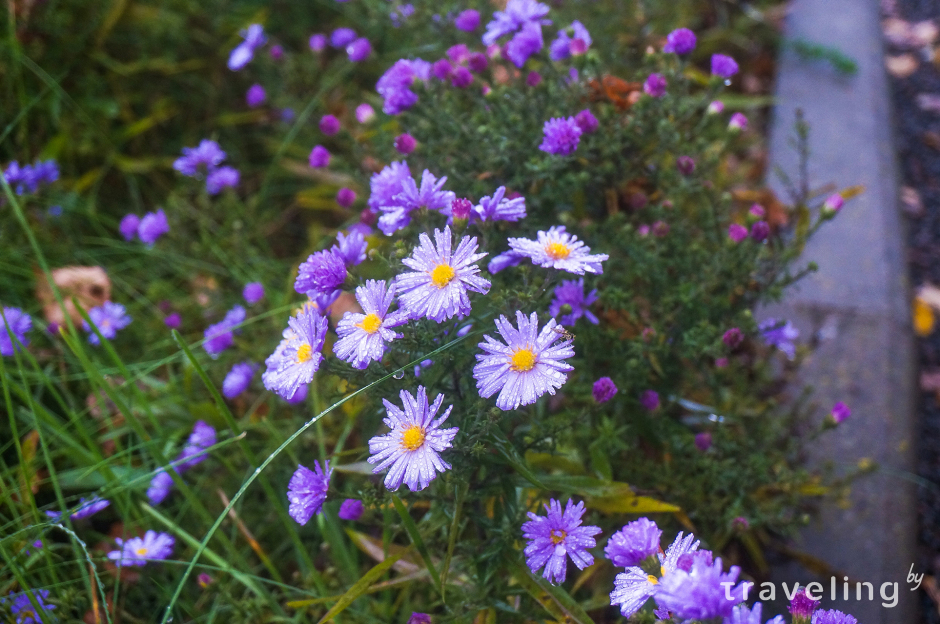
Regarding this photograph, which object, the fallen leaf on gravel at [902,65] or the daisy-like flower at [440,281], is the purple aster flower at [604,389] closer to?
the daisy-like flower at [440,281]

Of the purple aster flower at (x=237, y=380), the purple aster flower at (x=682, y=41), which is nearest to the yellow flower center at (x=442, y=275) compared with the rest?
the purple aster flower at (x=682, y=41)

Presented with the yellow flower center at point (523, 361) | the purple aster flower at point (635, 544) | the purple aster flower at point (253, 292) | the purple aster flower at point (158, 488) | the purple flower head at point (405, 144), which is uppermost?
the purple flower head at point (405, 144)

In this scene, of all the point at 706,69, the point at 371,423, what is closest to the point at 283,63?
the point at 371,423

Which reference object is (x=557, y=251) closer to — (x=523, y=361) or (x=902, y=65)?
(x=523, y=361)

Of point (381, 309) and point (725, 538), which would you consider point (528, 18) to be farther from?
point (725, 538)

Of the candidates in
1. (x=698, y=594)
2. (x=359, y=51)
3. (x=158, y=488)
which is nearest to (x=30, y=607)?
(x=158, y=488)

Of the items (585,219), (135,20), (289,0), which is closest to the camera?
(585,219)
